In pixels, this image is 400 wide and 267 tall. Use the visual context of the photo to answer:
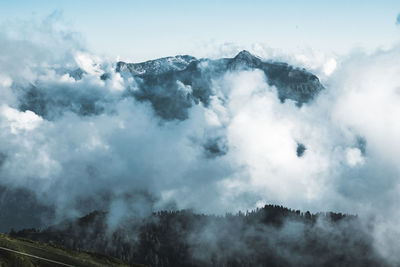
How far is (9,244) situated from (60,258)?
12139mm

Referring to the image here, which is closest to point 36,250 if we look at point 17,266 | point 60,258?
point 60,258

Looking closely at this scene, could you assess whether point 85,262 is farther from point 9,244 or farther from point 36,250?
point 9,244

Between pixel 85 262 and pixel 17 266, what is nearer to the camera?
pixel 17 266

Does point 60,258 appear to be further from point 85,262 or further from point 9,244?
point 9,244

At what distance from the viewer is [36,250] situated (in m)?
94.8

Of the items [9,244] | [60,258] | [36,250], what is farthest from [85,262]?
[9,244]

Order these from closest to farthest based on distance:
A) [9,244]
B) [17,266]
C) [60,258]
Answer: [17,266] < [9,244] < [60,258]

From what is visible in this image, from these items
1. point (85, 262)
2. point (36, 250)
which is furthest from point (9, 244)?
point (85, 262)

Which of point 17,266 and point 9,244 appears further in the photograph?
point 9,244

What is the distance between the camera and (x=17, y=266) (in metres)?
74.9

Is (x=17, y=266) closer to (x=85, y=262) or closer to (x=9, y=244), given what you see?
(x=9, y=244)

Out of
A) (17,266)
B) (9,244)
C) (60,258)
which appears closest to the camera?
(17,266)

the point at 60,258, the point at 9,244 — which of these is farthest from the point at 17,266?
the point at 60,258

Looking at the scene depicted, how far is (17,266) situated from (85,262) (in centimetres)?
2131
